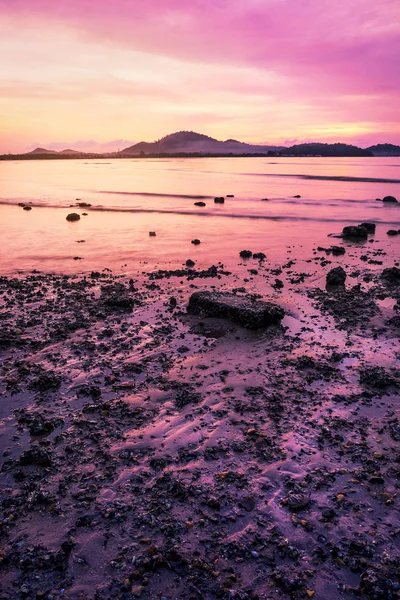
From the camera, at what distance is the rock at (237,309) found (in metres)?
11.3

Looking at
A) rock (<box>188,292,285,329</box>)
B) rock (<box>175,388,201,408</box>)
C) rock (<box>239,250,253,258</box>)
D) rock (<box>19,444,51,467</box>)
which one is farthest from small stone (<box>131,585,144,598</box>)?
rock (<box>239,250,253,258</box>)

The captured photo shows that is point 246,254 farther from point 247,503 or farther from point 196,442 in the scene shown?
point 247,503

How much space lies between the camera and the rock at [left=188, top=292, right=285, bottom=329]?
11.3 metres

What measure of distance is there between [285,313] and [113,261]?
10.7 meters

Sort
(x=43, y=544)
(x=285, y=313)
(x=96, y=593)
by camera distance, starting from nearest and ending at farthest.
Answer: (x=96, y=593)
(x=43, y=544)
(x=285, y=313)

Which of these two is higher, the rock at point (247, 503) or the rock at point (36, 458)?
the rock at point (36, 458)

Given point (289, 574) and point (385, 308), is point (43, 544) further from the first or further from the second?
point (385, 308)

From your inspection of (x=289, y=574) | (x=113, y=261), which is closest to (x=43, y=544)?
(x=289, y=574)

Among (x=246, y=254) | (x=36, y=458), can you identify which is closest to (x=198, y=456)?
(x=36, y=458)

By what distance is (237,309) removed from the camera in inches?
458

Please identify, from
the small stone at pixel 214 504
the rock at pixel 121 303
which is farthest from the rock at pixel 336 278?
the small stone at pixel 214 504

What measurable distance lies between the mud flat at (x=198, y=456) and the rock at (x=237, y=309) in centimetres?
23

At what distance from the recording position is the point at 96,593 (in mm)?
4520

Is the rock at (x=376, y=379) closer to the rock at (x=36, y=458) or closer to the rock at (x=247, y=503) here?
the rock at (x=247, y=503)
